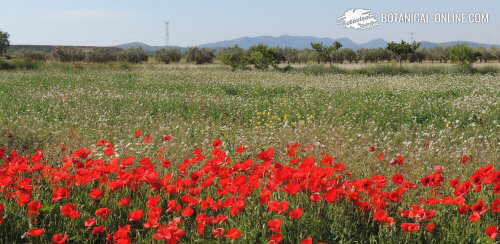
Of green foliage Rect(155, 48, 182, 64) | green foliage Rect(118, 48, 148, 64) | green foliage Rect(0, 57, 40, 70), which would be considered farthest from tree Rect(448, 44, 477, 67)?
green foliage Rect(118, 48, 148, 64)

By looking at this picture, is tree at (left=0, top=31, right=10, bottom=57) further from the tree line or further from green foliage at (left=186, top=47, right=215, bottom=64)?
green foliage at (left=186, top=47, right=215, bottom=64)

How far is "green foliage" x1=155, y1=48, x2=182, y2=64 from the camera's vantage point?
2840 inches

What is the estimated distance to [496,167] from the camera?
650 cm

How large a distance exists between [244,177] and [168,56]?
230 ft

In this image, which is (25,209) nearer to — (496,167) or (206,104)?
(496,167)

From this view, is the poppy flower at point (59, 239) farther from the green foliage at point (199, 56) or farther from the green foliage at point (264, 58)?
the green foliage at point (199, 56)

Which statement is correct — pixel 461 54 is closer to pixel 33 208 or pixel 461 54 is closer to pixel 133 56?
pixel 33 208

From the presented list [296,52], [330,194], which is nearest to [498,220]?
[330,194]

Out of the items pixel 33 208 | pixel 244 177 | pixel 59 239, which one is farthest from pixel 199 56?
pixel 59 239

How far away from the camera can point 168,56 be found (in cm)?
7244

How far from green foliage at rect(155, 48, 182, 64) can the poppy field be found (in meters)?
58.9

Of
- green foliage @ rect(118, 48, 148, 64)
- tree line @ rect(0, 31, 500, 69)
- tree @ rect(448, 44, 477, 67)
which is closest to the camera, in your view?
tree @ rect(448, 44, 477, 67)

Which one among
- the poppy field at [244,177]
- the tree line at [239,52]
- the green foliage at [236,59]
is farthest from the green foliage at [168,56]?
the poppy field at [244,177]

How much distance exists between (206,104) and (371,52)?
73577 millimetres
